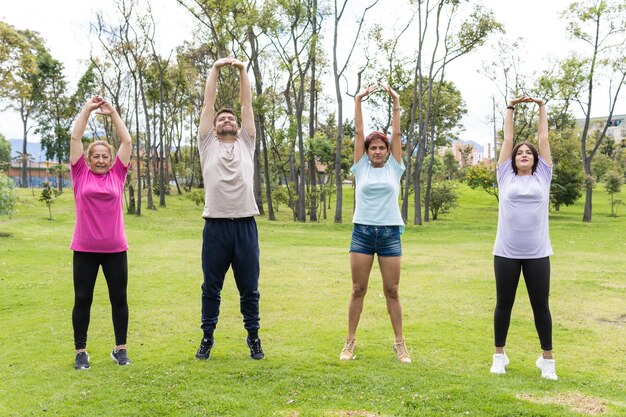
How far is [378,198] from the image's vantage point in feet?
16.8

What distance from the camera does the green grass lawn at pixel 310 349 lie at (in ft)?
13.5

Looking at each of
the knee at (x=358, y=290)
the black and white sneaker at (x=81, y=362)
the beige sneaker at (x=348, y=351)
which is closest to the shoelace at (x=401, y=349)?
the beige sneaker at (x=348, y=351)

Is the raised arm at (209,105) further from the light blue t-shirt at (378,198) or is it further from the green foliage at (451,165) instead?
the green foliage at (451,165)

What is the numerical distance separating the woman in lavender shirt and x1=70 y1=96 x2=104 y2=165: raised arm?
3.64 meters

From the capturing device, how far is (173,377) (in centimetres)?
461

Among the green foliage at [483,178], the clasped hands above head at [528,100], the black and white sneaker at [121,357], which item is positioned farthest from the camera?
the green foliage at [483,178]

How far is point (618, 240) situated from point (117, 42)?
28945 millimetres

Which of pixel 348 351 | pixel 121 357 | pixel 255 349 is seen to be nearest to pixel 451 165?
pixel 348 351

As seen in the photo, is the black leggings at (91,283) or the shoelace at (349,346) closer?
the black leggings at (91,283)

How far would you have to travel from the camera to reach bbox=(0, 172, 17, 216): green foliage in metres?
17.8

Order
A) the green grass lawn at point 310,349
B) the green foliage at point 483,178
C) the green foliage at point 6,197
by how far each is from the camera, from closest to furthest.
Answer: the green grass lawn at point 310,349
the green foliage at point 6,197
the green foliage at point 483,178

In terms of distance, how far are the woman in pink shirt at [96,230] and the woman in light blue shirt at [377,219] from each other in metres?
2.05

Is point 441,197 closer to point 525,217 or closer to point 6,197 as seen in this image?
point 6,197

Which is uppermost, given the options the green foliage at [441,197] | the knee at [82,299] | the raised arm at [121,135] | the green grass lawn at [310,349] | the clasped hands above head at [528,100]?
the clasped hands above head at [528,100]
